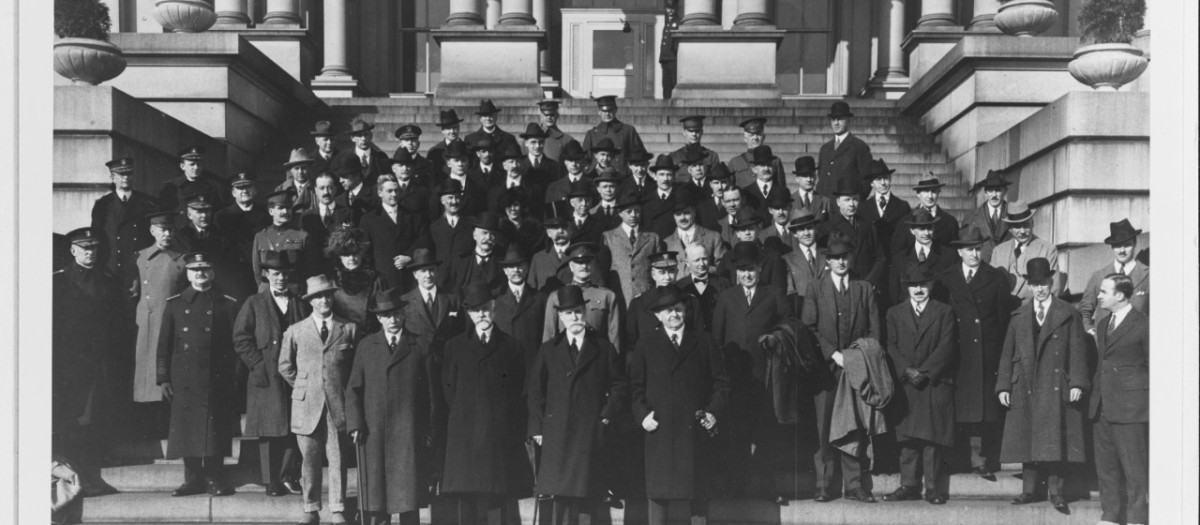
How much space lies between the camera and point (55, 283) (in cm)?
1009

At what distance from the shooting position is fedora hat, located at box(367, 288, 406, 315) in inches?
383

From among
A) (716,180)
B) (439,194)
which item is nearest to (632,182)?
(716,180)

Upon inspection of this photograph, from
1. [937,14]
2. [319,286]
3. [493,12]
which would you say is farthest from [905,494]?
[493,12]

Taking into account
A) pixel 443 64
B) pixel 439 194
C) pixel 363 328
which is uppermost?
pixel 443 64

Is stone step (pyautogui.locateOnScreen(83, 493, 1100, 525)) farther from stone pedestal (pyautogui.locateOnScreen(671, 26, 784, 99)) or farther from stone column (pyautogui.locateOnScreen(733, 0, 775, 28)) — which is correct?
stone column (pyautogui.locateOnScreen(733, 0, 775, 28))

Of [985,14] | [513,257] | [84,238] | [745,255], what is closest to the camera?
[84,238]

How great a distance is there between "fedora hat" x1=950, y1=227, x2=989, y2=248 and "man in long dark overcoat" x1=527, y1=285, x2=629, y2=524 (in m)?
2.92

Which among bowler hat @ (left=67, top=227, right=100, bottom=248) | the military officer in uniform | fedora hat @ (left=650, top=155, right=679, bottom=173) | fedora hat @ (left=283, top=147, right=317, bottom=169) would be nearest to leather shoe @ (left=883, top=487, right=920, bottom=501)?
fedora hat @ (left=650, top=155, right=679, bottom=173)

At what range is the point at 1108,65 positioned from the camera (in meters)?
12.4

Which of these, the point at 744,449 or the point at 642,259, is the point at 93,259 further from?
the point at 744,449

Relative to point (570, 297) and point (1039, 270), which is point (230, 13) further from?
point (1039, 270)

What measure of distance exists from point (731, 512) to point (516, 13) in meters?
10.6

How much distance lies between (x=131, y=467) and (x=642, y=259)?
4.24 meters

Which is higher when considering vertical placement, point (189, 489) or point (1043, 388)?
point (1043, 388)
